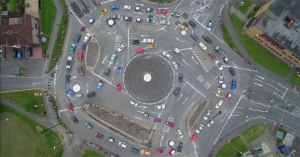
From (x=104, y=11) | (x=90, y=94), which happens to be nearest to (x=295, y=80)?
(x=104, y=11)

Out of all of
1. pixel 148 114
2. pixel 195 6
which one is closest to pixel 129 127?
pixel 148 114

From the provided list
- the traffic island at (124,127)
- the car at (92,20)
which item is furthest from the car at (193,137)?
the car at (92,20)

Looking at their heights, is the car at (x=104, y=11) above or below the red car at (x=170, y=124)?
above

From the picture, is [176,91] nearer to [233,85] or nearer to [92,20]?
[233,85]

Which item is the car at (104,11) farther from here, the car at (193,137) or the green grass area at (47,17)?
the car at (193,137)

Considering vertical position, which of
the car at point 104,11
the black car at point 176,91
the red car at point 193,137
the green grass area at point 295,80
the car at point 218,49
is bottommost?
the red car at point 193,137

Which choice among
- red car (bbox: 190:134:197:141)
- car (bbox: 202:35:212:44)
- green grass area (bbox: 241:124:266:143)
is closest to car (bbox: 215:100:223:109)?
red car (bbox: 190:134:197:141)

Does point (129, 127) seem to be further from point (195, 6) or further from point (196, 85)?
point (195, 6)
